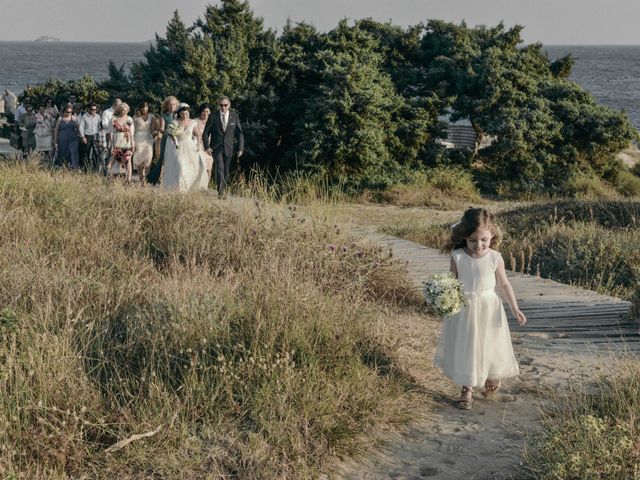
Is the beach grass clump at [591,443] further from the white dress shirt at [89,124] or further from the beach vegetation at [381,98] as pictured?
the beach vegetation at [381,98]

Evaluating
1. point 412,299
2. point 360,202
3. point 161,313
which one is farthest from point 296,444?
point 360,202

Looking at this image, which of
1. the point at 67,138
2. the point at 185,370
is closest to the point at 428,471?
the point at 185,370

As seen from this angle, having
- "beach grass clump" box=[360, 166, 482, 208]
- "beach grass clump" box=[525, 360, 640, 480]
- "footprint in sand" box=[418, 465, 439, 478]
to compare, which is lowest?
"beach grass clump" box=[360, 166, 482, 208]

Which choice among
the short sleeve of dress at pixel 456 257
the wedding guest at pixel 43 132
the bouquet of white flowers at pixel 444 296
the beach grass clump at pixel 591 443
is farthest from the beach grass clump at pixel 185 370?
the wedding guest at pixel 43 132

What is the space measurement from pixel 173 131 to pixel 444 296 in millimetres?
8327

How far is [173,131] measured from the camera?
12977 millimetres

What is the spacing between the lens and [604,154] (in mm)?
23391

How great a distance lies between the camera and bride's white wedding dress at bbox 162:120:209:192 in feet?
43.0

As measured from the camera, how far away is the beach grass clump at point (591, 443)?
4.27m

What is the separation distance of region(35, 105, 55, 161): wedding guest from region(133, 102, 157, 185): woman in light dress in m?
3.93

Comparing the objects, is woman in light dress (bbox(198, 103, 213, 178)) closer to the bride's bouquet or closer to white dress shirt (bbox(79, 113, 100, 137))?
the bride's bouquet

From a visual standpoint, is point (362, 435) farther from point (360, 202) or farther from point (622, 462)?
point (360, 202)

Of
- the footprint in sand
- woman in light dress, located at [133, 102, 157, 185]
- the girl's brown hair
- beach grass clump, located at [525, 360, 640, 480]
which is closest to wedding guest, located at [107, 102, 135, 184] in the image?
woman in light dress, located at [133, 102, 157, 185]

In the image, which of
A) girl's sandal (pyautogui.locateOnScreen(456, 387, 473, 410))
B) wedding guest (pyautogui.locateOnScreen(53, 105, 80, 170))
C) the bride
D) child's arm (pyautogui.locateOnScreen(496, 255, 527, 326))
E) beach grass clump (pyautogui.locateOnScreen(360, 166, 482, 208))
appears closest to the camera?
girl's sandal (pyautogui.locateOnScreen(456, 387, 473, 410))
